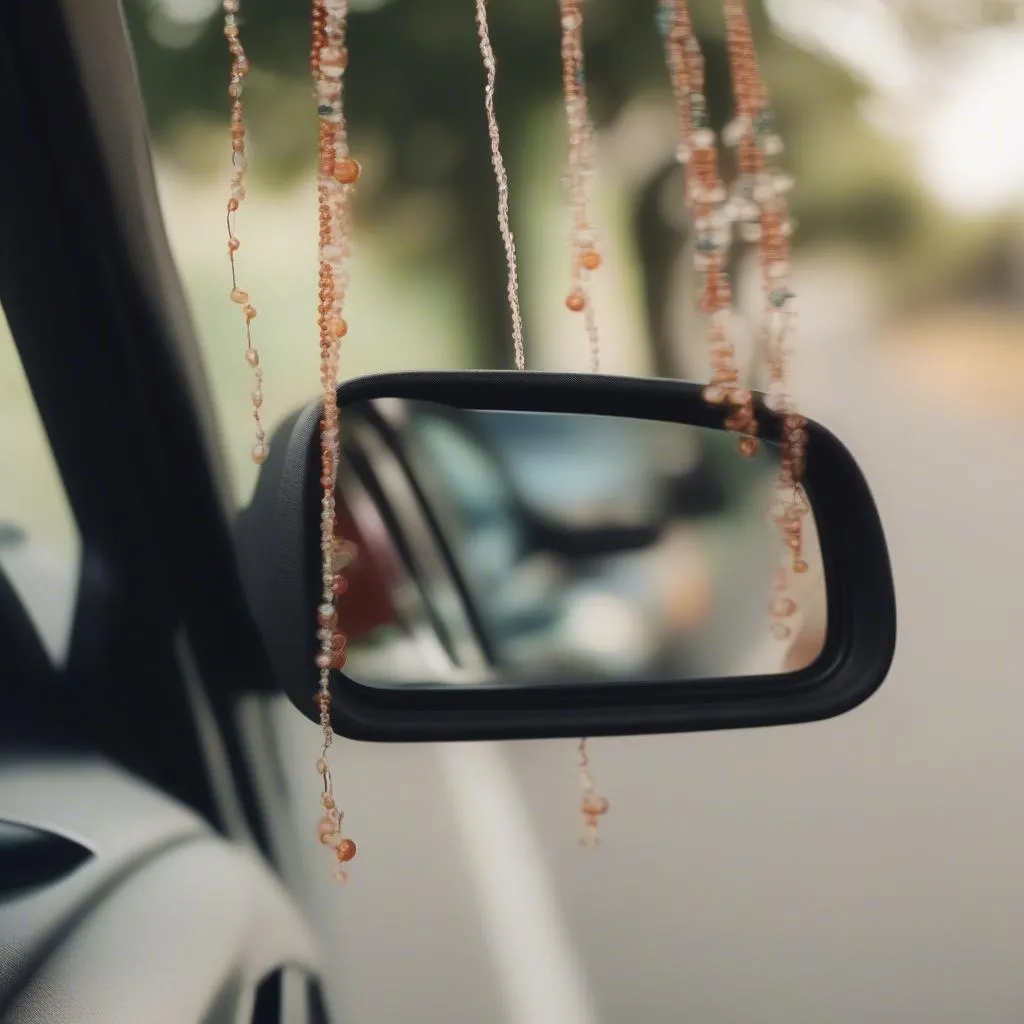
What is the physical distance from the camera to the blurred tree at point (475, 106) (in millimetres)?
968

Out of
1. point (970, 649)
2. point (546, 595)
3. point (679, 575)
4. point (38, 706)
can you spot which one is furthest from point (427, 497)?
point (970, 649)

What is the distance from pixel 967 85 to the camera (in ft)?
3.52

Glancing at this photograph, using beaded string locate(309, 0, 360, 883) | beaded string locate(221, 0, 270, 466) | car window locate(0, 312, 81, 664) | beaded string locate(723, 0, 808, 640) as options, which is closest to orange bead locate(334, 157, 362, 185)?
beaded string locate(309, 0, 360, 883)

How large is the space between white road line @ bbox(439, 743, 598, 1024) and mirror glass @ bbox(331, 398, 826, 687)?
0.27m

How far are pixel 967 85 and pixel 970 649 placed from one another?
0.62 meters

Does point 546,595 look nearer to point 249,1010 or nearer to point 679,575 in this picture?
point 679,575

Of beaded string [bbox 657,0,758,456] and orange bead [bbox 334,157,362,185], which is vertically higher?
orange bead [bbox 334,157,362,185]

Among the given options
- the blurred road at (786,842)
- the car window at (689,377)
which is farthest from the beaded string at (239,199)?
the blurred road at (786,842)

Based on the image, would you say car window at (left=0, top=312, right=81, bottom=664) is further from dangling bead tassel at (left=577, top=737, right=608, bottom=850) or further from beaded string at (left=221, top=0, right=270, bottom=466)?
dangling bead tassel at (left=577, top=737, right=608, bottom=850)

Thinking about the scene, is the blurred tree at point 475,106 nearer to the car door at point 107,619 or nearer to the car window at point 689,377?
the car window at point 689,377

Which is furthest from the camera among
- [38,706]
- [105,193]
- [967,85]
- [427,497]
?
[967,85]

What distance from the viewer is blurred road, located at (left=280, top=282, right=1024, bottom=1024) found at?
1.10 m

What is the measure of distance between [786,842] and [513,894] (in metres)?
0.33

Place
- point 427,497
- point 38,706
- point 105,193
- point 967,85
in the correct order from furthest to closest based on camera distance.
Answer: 1. point 967,85
2. point 427,497
3. point 38,706
4. point 105,193
